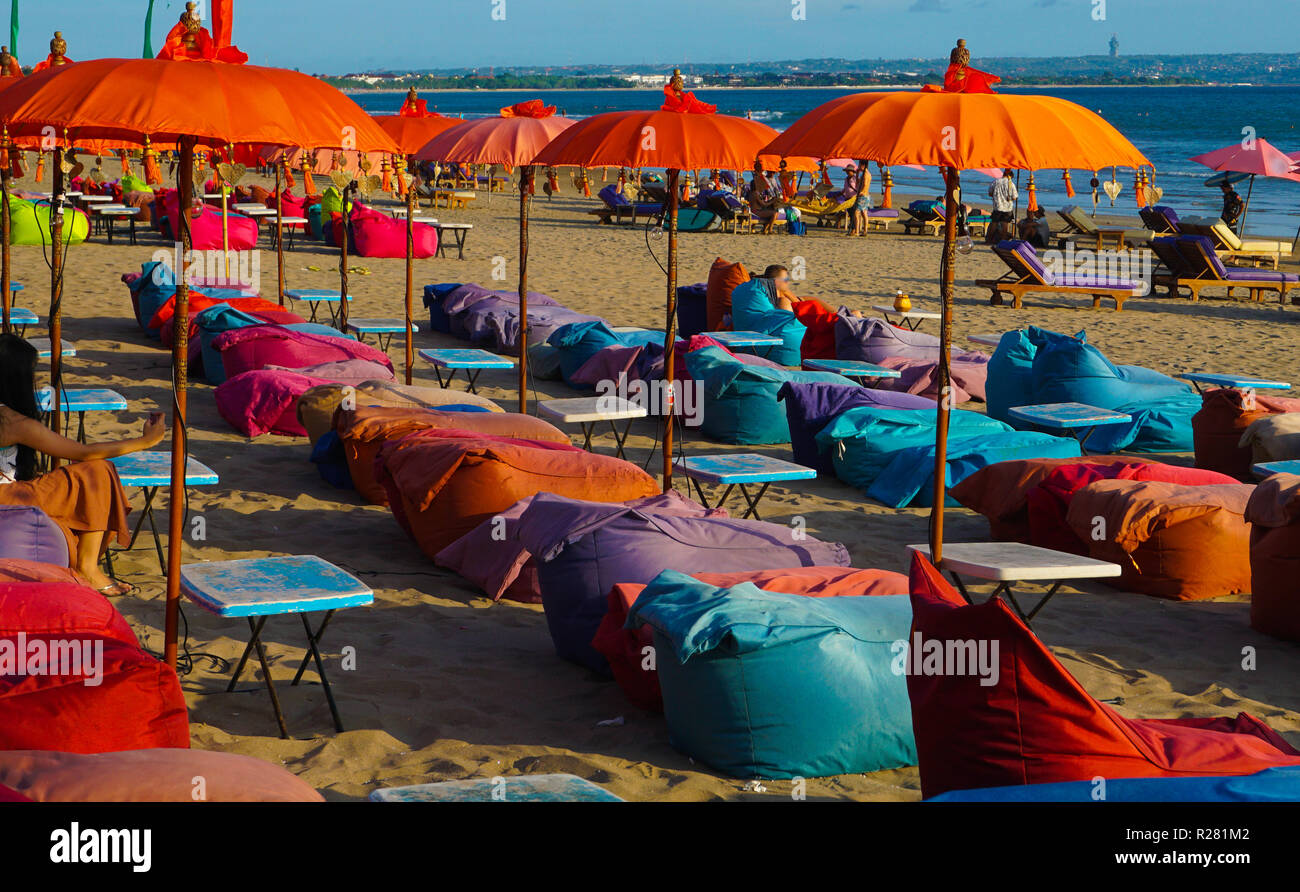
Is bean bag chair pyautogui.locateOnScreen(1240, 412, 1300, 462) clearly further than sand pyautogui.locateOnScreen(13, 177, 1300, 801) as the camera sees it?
Yes

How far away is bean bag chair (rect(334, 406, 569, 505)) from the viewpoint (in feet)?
23.0

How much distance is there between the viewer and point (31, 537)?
4723 mm

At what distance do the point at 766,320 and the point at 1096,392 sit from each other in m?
3.23

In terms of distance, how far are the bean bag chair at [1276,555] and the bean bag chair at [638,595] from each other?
1.82 m

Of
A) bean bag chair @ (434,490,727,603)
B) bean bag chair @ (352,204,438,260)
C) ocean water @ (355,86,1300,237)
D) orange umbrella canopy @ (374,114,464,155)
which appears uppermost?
ocean water @ (355,86,1300,237)

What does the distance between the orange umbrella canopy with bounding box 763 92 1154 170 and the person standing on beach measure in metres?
19.6

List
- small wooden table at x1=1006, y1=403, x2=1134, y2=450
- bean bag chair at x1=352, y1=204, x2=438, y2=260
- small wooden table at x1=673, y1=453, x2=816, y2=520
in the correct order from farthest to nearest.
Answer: bean bag chair at x1=352, y1=204, x2=438, y2=260
small wooden table at x1=1006, y1=403, x2=1134, y2=450
small wooden table at x1=673, y1=453, x2=816, y2=520

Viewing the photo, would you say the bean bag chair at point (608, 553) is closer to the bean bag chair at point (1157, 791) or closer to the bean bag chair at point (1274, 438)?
the bean bag chair at point (1157, 791)

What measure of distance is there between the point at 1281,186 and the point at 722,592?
4419 centimetres

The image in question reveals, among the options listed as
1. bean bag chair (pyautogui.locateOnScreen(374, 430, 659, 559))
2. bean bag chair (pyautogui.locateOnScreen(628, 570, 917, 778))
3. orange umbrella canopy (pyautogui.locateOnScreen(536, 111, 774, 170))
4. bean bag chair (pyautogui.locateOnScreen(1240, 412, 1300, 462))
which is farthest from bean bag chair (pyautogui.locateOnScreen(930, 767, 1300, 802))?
bean bag chair (pyautogui.locateOnScreen(1240, 412, 1300, 462))

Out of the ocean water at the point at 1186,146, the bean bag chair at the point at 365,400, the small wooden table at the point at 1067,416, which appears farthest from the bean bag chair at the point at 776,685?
the ocean water at the point at 1186,146

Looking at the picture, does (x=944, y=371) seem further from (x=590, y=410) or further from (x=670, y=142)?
(x=590, y=410)

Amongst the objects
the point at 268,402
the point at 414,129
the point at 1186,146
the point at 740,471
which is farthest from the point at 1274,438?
the point at 1186,146

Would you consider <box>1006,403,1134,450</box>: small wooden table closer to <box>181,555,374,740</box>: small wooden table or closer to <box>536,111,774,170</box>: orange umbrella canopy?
<box>536,111,774,170</box>: orange umbrella canopy
